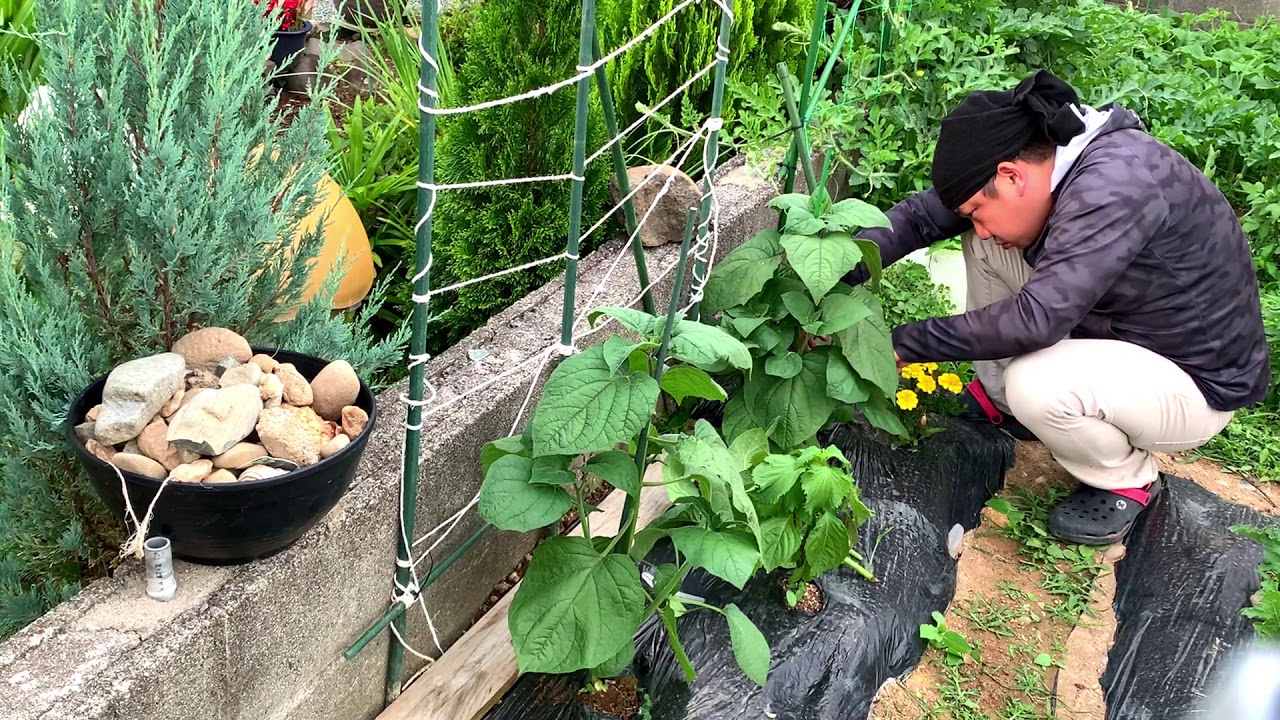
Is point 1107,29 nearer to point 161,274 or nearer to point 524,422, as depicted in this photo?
point 524,422

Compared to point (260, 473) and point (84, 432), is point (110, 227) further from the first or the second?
point (260, 473)

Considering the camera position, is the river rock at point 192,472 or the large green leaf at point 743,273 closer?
the river rock at point 192,472

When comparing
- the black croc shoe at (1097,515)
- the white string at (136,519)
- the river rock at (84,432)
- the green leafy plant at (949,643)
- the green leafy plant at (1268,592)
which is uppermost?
the river rock at (84,432)

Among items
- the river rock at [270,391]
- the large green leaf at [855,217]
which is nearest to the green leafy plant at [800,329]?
the large green leaf at [855,217]

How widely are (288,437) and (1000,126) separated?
1889mm

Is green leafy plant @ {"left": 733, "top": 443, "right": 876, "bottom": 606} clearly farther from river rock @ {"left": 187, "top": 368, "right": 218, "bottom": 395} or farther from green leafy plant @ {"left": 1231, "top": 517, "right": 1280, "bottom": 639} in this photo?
river rock @ {"left": 187, "top": 368, "right": 218, "bottom": 395}

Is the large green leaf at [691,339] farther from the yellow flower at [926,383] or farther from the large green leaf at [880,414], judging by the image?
the yellow flower at [926,383]

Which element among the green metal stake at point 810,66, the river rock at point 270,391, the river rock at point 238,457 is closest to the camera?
the river rock at point 238,457

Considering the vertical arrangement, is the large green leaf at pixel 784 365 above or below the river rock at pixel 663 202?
below

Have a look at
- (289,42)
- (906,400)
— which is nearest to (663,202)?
(906,400)

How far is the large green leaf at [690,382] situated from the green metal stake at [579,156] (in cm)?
29

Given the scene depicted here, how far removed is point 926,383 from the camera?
116 inches

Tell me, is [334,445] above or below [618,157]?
below

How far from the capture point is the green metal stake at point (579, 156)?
1743mm
